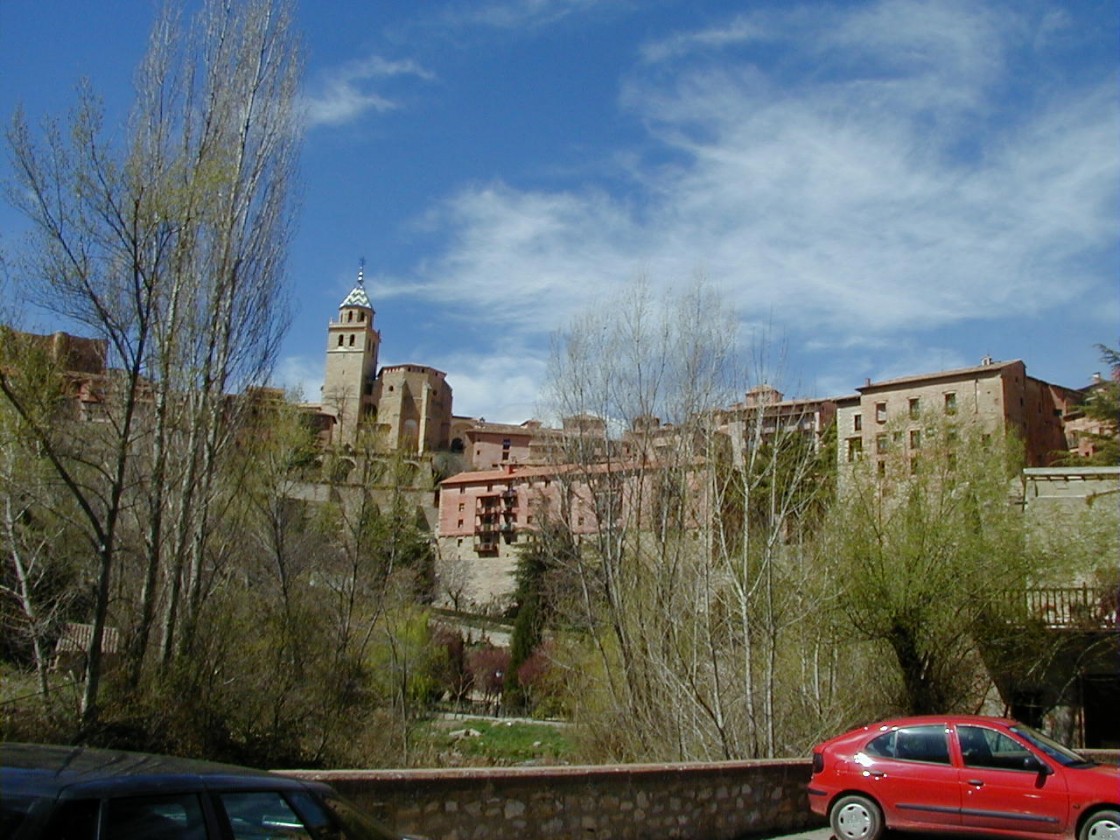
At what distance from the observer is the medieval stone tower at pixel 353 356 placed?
107 m

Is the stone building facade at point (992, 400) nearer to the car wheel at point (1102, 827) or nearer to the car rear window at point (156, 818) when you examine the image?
the car wheel at point (1102, 827)

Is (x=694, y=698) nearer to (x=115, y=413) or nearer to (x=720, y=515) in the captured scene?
(x=720, y=515)

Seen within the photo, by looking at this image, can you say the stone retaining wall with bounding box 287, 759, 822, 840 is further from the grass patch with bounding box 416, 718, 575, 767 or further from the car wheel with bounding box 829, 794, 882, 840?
the grass patch with bounding box 416, 718, 575, 767

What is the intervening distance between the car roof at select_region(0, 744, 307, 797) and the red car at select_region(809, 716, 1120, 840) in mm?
7271

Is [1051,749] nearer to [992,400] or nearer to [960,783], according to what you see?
[960,783]

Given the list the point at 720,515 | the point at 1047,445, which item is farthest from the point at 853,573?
the point at 1047,445

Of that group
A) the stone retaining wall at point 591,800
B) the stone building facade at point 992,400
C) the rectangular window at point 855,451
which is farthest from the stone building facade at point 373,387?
the stone retaining wall at point 591,800

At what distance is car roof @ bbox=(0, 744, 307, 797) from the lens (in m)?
3.44

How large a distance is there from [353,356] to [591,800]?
104 metres

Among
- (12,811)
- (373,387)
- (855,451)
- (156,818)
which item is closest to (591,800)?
(156,818)

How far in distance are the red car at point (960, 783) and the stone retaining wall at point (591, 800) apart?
0.79 metres

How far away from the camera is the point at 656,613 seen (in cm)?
1855

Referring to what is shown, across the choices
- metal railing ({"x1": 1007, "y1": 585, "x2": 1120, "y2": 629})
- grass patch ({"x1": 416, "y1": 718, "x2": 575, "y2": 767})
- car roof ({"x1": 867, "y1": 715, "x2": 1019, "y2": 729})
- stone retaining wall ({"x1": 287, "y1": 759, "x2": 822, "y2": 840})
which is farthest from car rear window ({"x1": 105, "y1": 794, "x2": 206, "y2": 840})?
metal railing ({"x1": 1007, "y1": 585, "x2": 1120, "y2": 629})

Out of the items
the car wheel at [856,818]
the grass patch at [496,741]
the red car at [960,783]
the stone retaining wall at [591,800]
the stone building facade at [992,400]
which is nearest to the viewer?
the stone retaining wall at [591,800]
